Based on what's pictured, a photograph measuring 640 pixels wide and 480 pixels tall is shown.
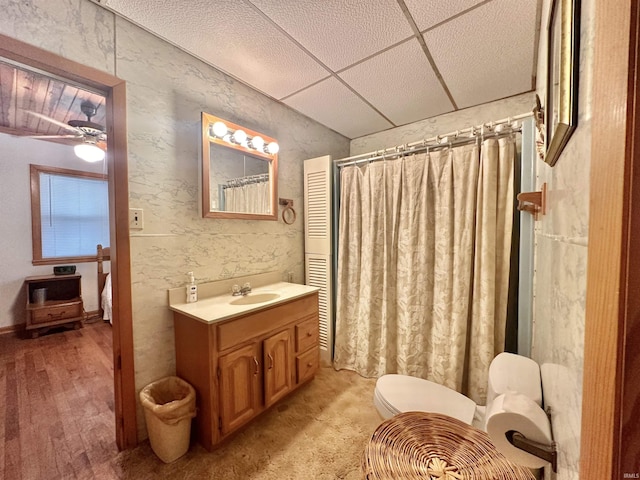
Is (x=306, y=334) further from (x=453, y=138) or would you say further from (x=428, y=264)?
(x=453, y=138)

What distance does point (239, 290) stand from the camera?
1.81m

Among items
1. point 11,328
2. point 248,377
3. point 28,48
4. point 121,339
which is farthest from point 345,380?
point 11,328

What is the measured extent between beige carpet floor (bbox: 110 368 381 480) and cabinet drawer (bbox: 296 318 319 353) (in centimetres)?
38

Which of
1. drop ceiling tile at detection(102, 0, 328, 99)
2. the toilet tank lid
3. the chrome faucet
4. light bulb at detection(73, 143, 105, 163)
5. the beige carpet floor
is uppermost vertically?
drop ceiling tile at detection(102, 0, 328, 99)

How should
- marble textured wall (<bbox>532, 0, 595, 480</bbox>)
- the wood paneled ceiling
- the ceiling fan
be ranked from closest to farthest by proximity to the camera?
marble textured wall (<bbox>532, 0, 595, 480</bbox>)
the wood paneled ceiling
the ceiling fan

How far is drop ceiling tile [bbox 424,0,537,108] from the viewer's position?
4.02ft

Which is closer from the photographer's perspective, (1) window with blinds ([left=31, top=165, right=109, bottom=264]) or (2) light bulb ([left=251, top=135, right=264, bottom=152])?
(2) light bulb ([left=251, top=135, right=264, bottom=152])

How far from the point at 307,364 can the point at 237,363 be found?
653mm

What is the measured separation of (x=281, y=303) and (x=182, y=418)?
0.79 metres

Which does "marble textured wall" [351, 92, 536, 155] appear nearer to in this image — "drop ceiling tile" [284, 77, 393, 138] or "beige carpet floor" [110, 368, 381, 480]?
"drop ceiling tile" [284, 77, 393, 138]

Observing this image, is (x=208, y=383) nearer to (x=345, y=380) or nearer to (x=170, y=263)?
(x=170, y=263)

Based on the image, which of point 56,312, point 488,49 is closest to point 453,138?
point 488,49

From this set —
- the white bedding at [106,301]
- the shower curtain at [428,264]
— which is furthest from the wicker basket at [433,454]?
the white bedding at [106,301]

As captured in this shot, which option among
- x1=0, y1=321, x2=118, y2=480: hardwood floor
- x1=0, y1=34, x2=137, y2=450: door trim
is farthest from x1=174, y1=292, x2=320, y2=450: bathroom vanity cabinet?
x1=0, y1=321, x2=118, y2=480: hardwood floor
